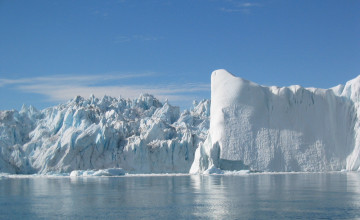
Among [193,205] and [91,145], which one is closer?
[193,205]

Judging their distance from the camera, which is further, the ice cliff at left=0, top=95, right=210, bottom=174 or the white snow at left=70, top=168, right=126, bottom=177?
the ice cliff at left=0, top=95, right=210, bottom=174

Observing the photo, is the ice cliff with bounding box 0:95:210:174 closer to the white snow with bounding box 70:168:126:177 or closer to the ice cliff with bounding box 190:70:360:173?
the white snow with bounding box 70:168:126:177

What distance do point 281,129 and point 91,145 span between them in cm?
1786

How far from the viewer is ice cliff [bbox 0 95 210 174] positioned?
42625 mm

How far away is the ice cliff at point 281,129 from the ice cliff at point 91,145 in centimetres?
719

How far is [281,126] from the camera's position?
130ft

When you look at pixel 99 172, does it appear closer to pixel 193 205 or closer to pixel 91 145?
pixel 91 145

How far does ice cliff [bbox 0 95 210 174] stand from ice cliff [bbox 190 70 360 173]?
7195 mm

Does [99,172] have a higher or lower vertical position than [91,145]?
lower

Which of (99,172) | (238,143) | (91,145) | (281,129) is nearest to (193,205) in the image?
(238,143)

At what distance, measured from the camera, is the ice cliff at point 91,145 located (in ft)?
140

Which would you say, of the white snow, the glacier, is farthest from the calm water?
the white snow

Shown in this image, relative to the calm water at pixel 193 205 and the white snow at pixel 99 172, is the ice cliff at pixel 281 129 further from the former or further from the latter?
the calm water at pixel 193 205

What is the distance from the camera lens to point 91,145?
144ft
